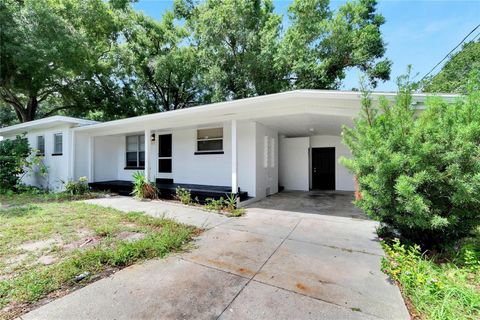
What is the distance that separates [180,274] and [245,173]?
478 cm

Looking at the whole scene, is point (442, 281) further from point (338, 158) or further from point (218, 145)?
point (338, 158)

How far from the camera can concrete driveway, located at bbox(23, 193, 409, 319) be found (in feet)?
7.06

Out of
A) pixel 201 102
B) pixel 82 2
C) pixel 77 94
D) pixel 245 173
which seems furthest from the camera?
pixel 201 102

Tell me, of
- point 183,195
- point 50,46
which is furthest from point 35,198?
point 50,46

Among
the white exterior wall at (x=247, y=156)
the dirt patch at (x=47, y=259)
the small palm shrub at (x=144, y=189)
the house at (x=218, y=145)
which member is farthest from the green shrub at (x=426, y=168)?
the small palm shrub at (x=144, y=189)

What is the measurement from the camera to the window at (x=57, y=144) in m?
9.94

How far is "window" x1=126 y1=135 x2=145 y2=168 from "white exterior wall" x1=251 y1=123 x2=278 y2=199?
17.4 feet

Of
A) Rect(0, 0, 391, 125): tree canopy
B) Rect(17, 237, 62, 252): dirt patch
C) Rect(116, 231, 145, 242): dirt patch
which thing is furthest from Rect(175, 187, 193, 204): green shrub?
Rect(0, 0, 391, 125): tree canopy

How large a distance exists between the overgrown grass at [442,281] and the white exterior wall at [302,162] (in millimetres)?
6832

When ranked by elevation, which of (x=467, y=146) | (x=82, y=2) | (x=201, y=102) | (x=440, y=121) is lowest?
(x=467, y=146)

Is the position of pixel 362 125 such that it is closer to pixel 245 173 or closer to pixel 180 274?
pixel 180 274

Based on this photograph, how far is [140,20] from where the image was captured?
1565 cm

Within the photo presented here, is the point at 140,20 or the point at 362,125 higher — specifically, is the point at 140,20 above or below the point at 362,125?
above

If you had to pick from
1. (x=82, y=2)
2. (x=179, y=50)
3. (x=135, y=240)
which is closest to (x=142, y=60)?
(x=179, y=50)
